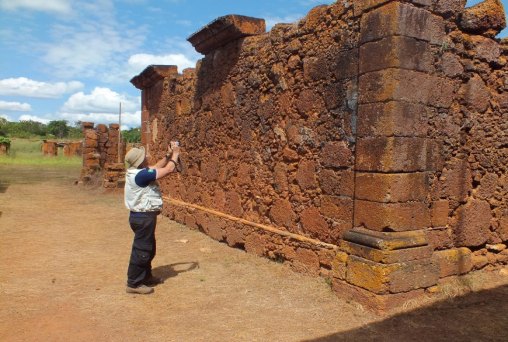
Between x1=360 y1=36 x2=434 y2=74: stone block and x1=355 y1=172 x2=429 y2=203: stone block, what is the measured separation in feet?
3.49

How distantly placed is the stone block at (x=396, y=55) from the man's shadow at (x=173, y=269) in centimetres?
334

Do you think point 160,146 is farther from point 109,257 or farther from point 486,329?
point 486,329

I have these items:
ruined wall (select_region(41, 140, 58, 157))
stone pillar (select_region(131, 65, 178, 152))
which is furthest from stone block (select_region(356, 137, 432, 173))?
ruined wall (select_region(41, 140, 58, 157))

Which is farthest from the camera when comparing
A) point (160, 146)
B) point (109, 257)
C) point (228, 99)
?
point (160, 146)

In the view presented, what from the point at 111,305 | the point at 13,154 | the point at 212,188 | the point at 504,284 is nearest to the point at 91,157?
the point at 212,188

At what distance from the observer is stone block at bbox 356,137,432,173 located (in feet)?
14.6

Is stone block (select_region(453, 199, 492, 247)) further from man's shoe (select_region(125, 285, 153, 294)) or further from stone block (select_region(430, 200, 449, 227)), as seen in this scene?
man's shoe (select_region(125, 285, 153, 294))

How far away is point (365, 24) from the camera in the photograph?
15.5ft

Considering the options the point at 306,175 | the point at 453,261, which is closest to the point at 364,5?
the point at 306,175

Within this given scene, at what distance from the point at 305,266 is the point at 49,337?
289cm

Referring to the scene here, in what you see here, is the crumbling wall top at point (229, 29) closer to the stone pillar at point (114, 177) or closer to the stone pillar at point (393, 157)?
the stone pillar at point (393, 157)

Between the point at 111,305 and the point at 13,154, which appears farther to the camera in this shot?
the point at 13,154

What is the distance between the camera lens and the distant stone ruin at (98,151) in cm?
1756

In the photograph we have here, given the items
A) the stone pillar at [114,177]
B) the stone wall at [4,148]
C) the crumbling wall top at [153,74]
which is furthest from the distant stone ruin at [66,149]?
the crumbling wall top at [153,74]
